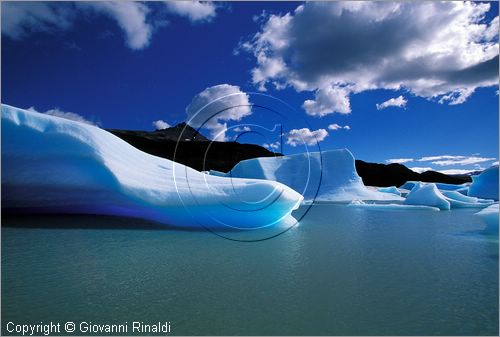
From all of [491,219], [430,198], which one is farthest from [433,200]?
[491,219]

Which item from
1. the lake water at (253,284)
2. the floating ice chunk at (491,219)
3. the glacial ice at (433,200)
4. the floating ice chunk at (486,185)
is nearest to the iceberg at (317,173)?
the glacial ice at (433,200)

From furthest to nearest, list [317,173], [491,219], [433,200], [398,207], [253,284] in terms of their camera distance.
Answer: [317,173], [433,200], [398,207], [491,219], [253,284]

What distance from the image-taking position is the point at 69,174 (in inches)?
187

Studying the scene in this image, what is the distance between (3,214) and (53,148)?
1736 millimetres

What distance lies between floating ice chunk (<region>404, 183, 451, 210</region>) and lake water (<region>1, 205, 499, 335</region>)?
770cm

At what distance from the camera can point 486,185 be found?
18047mm

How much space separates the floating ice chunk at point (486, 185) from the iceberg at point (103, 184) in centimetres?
1858

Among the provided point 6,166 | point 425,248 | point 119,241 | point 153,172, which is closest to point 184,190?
point 153,172

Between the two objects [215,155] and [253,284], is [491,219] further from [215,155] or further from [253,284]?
[215,155]

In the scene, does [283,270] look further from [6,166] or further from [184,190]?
[6,166]

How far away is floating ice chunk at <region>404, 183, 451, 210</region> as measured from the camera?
10312mm

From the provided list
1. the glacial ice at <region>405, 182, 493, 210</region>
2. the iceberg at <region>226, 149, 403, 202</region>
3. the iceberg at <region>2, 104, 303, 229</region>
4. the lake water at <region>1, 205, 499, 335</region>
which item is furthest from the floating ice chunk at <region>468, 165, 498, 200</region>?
the iceberg at <region>2, 104, 303, 229</region>

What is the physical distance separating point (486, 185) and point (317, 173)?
34.5 ft

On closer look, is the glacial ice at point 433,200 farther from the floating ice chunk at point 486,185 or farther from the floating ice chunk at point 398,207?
the floating ice chunk at point 486,185
